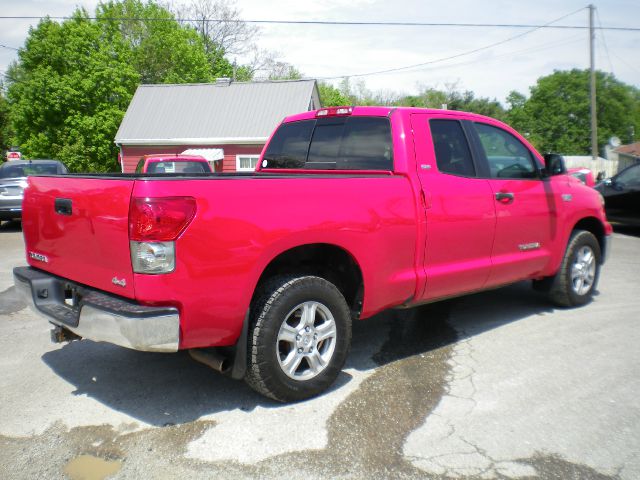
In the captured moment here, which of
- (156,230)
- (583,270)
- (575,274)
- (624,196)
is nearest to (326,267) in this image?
(156,230)

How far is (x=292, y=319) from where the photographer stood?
3646mm

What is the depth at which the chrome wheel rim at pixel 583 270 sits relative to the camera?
5.81 meters

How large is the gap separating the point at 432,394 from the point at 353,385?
549 millimetres

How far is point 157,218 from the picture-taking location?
293cm

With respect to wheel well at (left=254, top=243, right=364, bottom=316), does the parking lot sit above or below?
below

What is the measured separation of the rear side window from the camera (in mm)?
4383

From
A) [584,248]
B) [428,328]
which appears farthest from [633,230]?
[428,328]

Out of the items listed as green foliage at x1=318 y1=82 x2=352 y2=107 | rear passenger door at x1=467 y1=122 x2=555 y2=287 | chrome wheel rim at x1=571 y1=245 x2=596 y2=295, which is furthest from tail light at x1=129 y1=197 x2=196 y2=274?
green foliage at x1=318 y1=82 x2=352 y2=107

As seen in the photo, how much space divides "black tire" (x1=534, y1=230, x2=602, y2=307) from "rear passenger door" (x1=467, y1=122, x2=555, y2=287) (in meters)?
0.43

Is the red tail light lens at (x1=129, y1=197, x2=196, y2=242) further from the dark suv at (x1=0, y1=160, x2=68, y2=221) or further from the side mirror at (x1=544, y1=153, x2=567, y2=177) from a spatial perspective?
the dark suv at (x1=0, y1=160, x2=68, y2=221)

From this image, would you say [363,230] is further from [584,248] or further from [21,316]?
[21,316]

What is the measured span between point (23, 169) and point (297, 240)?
41.5 feet

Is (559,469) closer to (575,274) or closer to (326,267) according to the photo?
(326,267)

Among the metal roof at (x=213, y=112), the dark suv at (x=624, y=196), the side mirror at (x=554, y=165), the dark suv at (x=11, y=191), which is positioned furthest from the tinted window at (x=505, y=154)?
the metal roof at (x=213, y=112)
